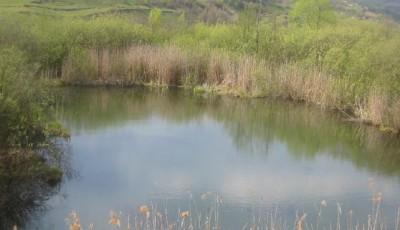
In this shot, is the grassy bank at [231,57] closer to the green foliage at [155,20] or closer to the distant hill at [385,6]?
the green foliage at [155,20]

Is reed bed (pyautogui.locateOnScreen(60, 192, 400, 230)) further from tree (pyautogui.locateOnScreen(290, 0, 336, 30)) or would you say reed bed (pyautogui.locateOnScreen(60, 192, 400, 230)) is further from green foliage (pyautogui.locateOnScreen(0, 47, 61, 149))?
tree (pyautogui.locateOnScreen(290, 0, 336, 30))

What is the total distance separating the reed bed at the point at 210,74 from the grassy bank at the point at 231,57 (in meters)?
0.03

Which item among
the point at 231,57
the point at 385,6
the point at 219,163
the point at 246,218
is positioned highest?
the point at 385,6

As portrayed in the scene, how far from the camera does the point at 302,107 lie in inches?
727

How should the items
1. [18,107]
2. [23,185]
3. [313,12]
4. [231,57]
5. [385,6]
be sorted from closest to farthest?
[23,185]
[18,107]
[231,57]
[313,12]
[385,6]

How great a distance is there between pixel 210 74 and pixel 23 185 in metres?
12.5

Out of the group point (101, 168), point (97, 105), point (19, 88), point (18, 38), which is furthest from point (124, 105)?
point (19, 88)

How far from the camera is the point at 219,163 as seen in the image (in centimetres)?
1202

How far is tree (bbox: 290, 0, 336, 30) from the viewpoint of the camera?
2930 cm

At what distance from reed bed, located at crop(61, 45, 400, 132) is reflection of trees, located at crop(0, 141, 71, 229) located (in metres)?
9.83

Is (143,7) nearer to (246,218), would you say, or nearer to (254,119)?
(254,119)

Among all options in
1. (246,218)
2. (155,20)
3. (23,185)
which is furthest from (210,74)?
(246,218)

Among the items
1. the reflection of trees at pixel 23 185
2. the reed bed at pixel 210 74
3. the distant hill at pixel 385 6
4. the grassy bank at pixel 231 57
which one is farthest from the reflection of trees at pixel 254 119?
the distant hill at pixel 385 6

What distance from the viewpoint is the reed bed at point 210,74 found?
18.3 m
